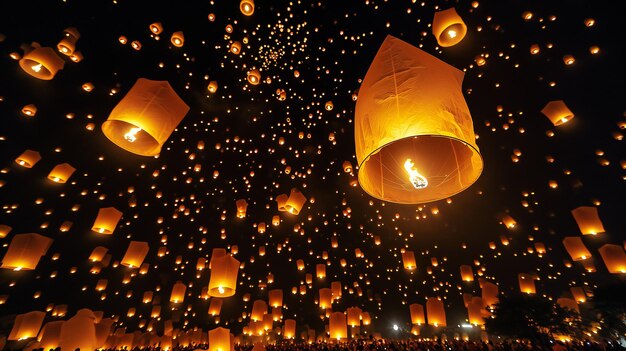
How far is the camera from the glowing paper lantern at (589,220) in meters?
6.79

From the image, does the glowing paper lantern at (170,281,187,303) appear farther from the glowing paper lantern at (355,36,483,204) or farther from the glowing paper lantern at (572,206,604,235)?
the glowing paper lantern at (572,206,604,235)

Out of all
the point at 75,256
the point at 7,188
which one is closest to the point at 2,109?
the point at 7,188

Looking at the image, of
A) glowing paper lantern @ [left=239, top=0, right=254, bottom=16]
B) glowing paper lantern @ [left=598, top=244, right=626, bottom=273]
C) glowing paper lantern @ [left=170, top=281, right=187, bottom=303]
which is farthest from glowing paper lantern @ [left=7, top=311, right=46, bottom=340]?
glowing paper lantern @ [left=598, top=244, right=626, bottom=273]

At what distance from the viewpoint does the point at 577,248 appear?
8.05 metres

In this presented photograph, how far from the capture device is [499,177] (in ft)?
29.9

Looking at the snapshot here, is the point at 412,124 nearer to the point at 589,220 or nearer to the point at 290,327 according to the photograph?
the point at 589,220

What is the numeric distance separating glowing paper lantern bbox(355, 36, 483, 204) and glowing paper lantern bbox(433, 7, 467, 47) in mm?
2224

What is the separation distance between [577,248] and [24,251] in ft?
47.7

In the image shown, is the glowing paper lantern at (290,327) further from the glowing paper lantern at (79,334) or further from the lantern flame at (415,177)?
the lantern flame at (415,177)

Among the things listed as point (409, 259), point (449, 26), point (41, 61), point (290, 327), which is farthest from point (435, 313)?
point (41, 61)

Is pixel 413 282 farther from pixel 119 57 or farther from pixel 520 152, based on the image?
pixel 119 57

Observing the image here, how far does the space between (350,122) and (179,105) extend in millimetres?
5561

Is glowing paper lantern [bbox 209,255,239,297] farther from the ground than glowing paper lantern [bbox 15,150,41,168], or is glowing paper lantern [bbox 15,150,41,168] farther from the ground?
glowing paper lantern [bbox 15,150,41,168]

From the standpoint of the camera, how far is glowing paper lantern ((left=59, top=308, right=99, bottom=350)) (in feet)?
20.3
